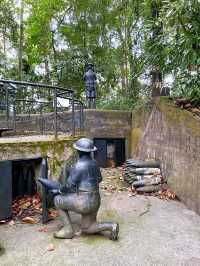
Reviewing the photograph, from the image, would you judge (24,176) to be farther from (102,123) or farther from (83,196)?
(102,123)

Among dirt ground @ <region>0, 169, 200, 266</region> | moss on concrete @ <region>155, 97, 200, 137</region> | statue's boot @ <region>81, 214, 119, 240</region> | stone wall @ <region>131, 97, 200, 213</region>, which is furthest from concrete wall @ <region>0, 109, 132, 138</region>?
statue's boot @ <region>81, 214, 119, 240</region>

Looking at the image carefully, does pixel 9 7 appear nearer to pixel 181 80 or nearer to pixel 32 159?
pixel 181 80

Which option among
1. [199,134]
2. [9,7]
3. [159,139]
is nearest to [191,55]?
[199,134]

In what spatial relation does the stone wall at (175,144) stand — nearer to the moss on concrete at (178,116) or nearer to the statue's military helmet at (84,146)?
the moss on concrete at (178,116)

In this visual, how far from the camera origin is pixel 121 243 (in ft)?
13.7

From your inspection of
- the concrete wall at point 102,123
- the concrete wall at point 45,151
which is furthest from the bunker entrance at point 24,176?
the concrete wall at point 102,123

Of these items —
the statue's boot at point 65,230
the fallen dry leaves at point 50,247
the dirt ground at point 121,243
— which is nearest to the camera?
the dirt ground at point 121,243

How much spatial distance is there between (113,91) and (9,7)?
7.42 m

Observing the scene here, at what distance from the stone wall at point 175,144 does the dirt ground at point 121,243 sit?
649 millimetres

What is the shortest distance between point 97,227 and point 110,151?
267 inches

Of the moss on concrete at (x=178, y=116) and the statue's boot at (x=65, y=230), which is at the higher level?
the moss on concrete at (x=178, y=116)

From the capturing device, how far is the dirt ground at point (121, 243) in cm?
371

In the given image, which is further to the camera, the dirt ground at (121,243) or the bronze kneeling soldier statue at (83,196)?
the bronze kneeling soldier statue at (83,196)

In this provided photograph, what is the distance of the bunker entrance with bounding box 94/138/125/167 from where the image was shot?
1066 centimetres
